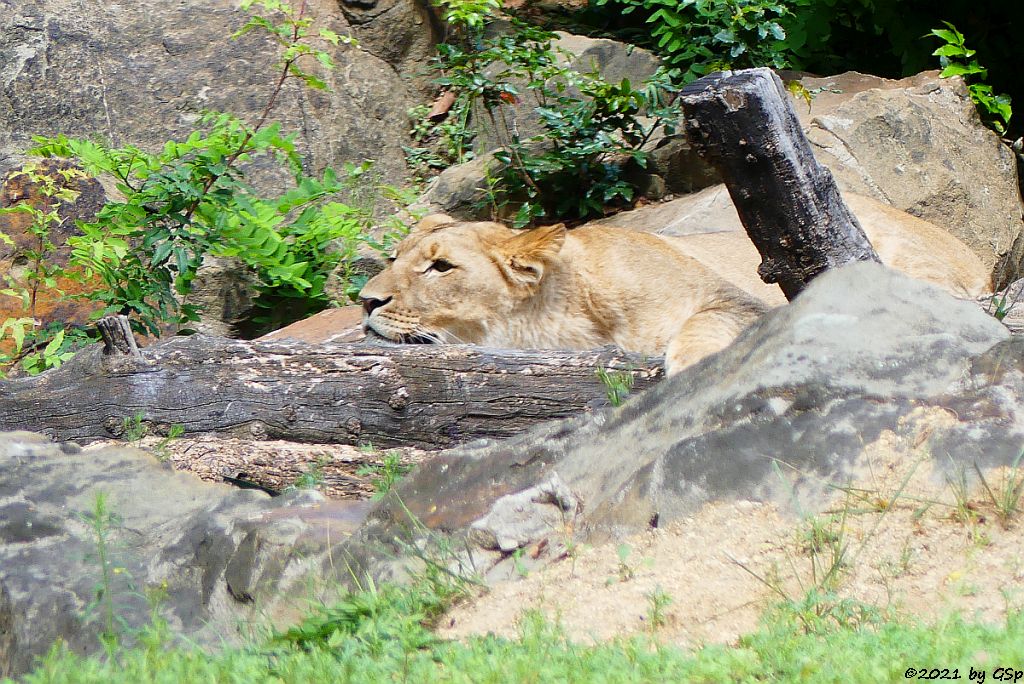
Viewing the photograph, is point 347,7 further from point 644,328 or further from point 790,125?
point 790,125

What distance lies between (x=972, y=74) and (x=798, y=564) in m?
8.75

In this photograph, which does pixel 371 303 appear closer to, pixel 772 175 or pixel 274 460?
pixel 274 460

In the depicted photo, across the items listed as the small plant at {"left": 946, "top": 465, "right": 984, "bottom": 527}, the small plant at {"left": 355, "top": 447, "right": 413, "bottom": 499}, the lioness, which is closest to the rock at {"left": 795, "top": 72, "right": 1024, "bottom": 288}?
the lioness

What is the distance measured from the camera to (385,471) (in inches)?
181

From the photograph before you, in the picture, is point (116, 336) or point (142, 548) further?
point (116, 336)

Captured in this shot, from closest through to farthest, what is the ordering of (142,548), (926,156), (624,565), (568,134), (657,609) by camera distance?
(657,609), (624,565), (142,548), (926,156), (568,134)

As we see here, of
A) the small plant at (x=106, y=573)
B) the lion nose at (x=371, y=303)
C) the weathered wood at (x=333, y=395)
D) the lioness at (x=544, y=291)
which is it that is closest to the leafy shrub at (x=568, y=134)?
the lioness at (x=544, y=291)

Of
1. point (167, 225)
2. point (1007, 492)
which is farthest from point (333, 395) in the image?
point (1007, 492)

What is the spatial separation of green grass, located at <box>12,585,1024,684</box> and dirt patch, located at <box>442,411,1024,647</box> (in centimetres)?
11

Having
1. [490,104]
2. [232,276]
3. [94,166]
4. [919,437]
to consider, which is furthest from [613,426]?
[490,104]

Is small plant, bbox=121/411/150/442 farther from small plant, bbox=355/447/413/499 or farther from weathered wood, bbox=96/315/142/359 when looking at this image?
small plant, bbox=355/447/413/499

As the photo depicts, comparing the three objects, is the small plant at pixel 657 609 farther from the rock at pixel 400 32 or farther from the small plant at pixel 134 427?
the rock at pixel 400 32

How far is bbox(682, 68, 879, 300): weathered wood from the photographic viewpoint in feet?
14.2

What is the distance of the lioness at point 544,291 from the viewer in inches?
232
